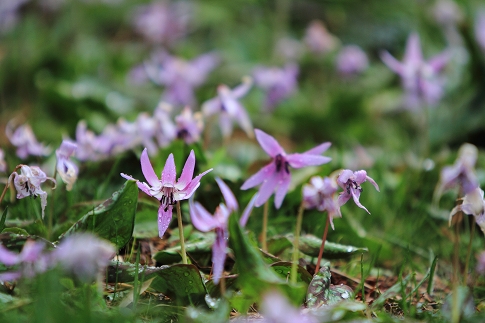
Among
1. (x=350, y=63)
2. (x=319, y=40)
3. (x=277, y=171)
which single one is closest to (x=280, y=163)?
(x=277, y=171)

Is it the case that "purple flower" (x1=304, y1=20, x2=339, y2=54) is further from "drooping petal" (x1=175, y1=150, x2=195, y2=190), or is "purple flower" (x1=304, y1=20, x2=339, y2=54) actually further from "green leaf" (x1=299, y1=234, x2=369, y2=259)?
"drooping petal" (x1=175, y1=150, x2=195, y2=190)

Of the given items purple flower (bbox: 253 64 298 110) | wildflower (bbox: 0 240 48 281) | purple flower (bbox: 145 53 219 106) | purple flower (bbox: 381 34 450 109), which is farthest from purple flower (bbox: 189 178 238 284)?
purple flower (bbox: 253 64 298 110)

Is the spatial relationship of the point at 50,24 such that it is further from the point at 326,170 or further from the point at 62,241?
the point at 62,241

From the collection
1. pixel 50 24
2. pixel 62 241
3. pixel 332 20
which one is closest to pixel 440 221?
pixel 62 241

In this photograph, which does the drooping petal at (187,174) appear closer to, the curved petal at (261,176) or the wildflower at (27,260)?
the curved petal at (261,176)

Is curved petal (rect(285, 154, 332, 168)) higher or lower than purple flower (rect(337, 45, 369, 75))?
lower

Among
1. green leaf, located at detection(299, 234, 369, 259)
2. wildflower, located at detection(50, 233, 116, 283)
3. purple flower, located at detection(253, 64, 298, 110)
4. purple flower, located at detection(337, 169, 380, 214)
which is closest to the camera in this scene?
wildflower, located at detection(50, 233, 116, 283)

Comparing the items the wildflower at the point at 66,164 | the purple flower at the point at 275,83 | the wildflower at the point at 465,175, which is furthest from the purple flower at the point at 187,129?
the purple flower at the point at 275,83
